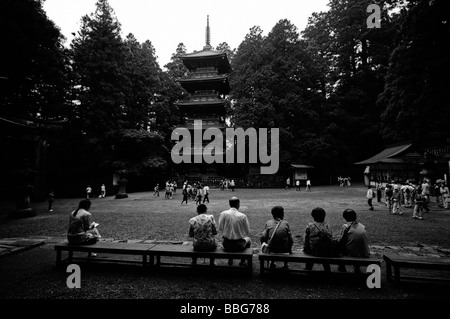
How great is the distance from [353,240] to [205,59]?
30422 mm

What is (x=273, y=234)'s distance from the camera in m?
3.78

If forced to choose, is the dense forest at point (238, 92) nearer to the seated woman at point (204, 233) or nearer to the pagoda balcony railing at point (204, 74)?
the pagoda balcony railing at point (204, 74)

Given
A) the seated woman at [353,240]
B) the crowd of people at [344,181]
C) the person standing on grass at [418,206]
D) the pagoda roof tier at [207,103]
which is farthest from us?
the pagoda roof tier at [207,103]

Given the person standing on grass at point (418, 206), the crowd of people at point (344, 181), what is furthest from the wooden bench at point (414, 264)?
the crowd of people at point (344, 181)

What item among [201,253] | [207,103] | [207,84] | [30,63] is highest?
[207,84]

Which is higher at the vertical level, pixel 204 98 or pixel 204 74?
pixel 204 74

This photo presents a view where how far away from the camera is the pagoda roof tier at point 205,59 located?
29439 mm

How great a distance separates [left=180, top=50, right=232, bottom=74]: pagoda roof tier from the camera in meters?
29.4

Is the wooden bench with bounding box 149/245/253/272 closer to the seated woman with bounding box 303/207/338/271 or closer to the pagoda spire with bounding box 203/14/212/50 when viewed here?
the seated woman with bounding box 303/207/338/271

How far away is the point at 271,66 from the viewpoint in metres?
28.4

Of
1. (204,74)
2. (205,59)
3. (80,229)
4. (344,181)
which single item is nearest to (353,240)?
(80,229)

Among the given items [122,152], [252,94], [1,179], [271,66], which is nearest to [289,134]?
[252,94]

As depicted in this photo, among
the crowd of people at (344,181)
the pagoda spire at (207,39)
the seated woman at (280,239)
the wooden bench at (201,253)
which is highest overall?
the pagoda spire at (207,39)

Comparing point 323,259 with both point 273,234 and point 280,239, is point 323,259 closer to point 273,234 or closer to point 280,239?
point 280,239
